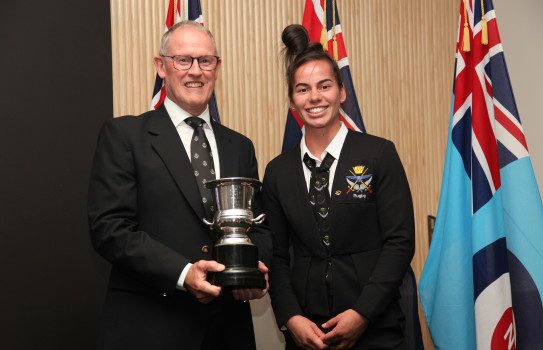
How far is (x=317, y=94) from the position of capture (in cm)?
228

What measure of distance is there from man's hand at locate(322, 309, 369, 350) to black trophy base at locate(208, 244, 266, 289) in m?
0.35

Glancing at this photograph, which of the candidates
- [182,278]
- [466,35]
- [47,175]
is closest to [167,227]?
[182,278]

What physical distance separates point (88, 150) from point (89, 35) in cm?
63

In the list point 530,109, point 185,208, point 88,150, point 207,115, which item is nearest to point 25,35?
point 88,150

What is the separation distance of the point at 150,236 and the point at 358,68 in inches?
79.7

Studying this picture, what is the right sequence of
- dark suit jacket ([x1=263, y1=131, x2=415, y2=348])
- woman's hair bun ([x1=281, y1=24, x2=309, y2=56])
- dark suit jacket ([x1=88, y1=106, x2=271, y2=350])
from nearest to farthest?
dark suit jacket ([x1=88, y1=106, x2=271, y2=350])
dark suit jacket ([x1=263, y1=131, x2=415, y2=348])
woman's hair bun ([x1=281, y1=24, x2=309, y2=56])

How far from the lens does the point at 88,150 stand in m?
2.97

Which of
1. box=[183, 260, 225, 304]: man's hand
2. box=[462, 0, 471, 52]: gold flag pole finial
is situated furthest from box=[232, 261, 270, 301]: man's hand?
box=[462, 0, 471, 52]: gold flag pole finial

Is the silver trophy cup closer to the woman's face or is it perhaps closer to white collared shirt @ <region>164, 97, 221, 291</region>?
white collared shirt @ <region>164, 97, 221, 291</region>

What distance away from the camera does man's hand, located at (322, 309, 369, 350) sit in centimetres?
198

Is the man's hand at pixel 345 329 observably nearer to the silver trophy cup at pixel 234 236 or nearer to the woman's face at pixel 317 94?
the silver trophy cup at pixel 234 236

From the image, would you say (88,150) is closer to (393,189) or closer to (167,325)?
(167,325)

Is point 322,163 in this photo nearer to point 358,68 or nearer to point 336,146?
point 336,146

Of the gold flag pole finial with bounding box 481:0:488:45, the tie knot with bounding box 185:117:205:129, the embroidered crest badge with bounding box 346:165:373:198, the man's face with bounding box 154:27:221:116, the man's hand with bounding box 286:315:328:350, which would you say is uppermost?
the gold flag pole finial with bounding box 481:0:488:45
